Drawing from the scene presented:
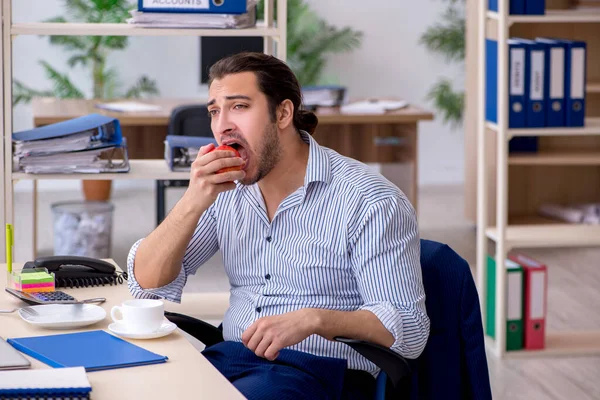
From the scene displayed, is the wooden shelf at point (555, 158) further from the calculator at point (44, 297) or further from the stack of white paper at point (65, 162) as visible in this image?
the calculator at point (44, 297)

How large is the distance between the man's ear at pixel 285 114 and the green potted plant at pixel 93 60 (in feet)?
16.0

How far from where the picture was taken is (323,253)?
215cm

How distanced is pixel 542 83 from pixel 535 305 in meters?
0.88

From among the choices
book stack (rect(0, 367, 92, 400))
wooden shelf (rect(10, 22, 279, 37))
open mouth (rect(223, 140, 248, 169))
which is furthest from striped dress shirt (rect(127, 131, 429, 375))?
wooden shelf (rect(10, 22, 279, 37))

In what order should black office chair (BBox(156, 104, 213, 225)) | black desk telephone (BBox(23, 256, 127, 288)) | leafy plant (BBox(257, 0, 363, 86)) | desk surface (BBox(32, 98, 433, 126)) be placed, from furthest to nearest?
1. leafy plant (BBox(257, 0, 363, 86))
2. desk surface (BBox(32, 98, 433, 126))
3. black office chair (BBox(156, 104, 213, 225))
4. black desk telephone (BBox(23, 256, 127, 288))

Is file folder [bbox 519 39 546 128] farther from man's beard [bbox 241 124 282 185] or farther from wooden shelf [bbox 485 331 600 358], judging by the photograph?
man's beard [bbox 241 124 282 185]

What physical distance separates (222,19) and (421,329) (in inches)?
60.4

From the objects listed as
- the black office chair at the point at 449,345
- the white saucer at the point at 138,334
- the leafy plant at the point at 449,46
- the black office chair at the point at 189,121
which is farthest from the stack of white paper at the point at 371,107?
the white saucer at the point at 138,334

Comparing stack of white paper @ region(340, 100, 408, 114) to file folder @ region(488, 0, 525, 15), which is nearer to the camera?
file folder @ region(488, 0, 525, 15)

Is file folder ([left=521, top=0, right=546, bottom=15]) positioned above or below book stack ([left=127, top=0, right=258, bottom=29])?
above

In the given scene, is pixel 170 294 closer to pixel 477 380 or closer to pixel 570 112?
pixel 477 380

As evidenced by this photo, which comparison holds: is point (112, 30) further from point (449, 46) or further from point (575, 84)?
point (449, 46)

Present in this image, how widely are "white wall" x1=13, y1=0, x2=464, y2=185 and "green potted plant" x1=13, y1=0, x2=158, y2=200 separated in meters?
0.11

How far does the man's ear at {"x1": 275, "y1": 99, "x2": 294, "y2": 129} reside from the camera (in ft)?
7.32
